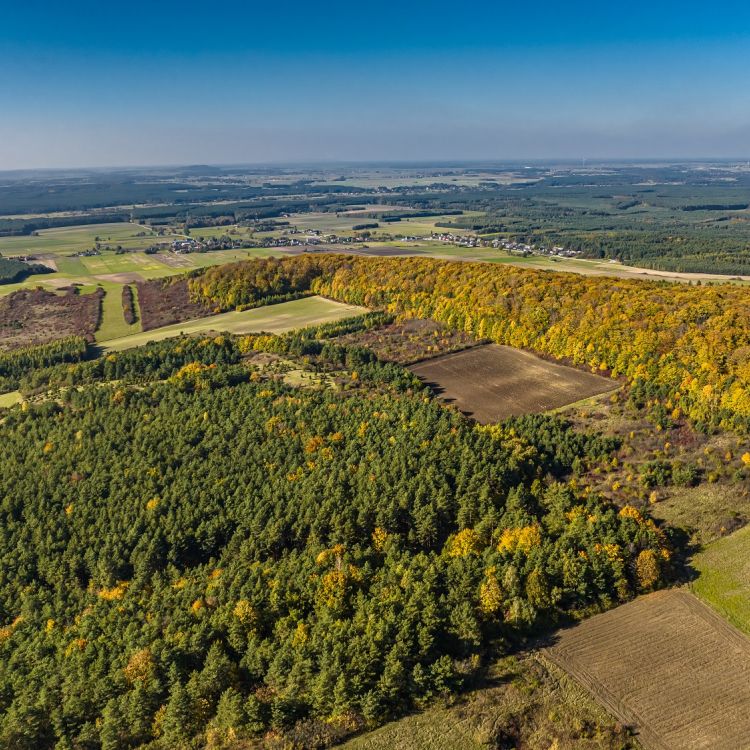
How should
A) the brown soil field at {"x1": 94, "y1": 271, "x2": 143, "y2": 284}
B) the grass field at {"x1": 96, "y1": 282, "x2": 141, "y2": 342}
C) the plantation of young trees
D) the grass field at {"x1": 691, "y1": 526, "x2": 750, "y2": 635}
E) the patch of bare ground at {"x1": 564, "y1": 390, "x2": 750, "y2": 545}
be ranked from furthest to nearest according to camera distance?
the brown soil field at {"x1": 94, "y1": 271, "x2": 143, "y2": 284}
the grass field at {"x1": 96, "y1": 282, "x2": 141, "y2": 342}
the patch of bare ground at {"x1": 564, "y1": 390, "x2": 750, "y2": 545}
the grass field at {"x1": 691, "y1": 526, "x2": 750, "y2": 635}
the plantation of young trees

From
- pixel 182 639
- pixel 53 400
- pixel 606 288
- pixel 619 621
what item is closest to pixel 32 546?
pixel 182 639

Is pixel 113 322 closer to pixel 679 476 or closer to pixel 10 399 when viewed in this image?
pixel 10 399

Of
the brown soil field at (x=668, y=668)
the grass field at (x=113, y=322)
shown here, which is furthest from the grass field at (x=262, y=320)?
the brown soil field at (x=668, y=668)

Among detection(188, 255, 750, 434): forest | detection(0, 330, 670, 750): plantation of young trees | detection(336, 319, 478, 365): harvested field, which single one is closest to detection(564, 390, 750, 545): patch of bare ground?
detection(188, 255, 750, 434): forest

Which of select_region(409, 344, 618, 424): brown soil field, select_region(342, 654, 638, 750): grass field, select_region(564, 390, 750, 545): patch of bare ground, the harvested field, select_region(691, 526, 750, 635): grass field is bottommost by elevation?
select_region(342, 654, 638, 750): grass field

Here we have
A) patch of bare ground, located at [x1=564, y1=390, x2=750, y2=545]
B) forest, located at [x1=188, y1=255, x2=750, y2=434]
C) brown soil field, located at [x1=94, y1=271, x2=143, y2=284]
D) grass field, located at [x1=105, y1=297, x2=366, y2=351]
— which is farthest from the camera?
brown soil field, located at [x1=94, y1=271, x2=143, y2=284]

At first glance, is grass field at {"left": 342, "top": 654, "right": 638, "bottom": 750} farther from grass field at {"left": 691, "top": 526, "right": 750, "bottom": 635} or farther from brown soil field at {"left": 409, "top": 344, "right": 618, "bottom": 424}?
brown soil field at {"left": 409, "top": 344, "right": 618, "bottom": 424}

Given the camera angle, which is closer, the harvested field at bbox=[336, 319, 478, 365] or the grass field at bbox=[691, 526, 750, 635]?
the grass field at bbox=[691, 526, 750, 635]
